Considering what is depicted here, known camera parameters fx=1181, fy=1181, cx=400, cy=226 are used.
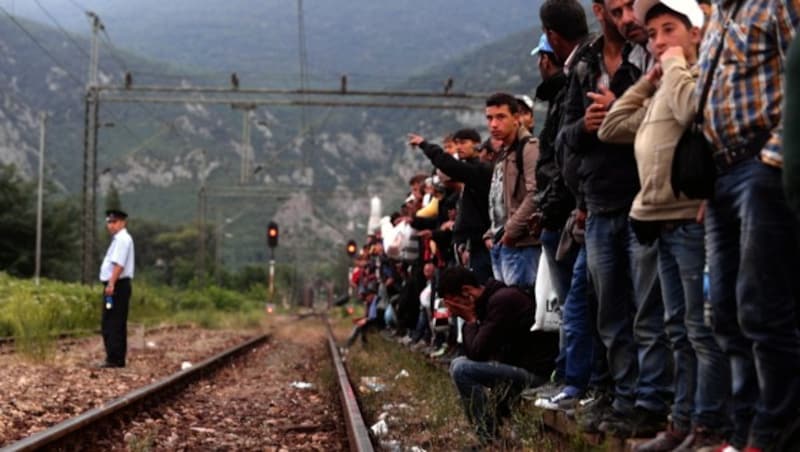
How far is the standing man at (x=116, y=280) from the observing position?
522 inches

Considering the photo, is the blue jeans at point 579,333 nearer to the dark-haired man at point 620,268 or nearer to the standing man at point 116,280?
the dark-haired man at point 620,268

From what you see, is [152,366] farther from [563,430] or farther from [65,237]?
[65,237]

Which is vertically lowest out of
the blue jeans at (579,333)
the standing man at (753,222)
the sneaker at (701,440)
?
the sneaker at (701,440)

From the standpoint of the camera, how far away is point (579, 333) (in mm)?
6047

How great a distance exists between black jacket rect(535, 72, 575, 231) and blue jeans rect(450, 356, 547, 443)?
89 cm

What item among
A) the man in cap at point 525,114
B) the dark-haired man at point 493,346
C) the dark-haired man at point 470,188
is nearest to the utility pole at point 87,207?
the dark-haired man at point 470,188

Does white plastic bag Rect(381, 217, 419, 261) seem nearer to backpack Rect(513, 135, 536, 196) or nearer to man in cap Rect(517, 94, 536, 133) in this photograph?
man in cap Rect(517, 94, 536, 133)

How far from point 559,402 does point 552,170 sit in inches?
52.1

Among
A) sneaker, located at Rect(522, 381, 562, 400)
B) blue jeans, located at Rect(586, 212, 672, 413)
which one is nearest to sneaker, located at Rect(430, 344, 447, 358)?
sneaker, located at Rect(522, 381, 562, 400)

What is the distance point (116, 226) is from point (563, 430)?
8.71 m

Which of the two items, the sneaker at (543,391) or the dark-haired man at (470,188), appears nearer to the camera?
the sneaker at (543,391)

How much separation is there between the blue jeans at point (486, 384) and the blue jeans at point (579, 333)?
2.17ft

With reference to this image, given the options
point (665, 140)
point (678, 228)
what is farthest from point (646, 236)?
point (665, 140)

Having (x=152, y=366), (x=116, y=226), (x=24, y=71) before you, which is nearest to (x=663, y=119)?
(x=116, y=226)
